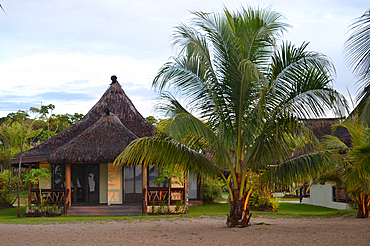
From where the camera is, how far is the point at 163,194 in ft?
49.8

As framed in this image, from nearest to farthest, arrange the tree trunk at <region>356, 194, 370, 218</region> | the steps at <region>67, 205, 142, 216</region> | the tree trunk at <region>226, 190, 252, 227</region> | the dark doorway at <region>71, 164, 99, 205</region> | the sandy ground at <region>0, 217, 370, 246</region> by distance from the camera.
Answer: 1. the sandy ground at <region>0, 217, 370, 246</region>
2. the tree trunk at <region>226, 190, 252, 227</region>
3. the tree trunk at <region>356, 194, 370, 218</region>
4. the steps at <region>67, 205, 142, 216</region>
5. the dark doorway at <region>71, 164, 99, 205</region>

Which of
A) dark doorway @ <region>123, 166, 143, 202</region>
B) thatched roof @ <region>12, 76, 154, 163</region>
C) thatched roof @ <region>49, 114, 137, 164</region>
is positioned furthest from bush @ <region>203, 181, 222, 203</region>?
thatched roof @ <region>49, 114, 137, 164</region>

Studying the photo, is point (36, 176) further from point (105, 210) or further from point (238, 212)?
point (238, 212)

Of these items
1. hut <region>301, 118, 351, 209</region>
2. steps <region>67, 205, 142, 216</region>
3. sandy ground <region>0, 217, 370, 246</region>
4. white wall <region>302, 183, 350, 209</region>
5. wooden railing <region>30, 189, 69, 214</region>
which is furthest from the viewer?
white wall <region>302, 183, 350, 209</region>

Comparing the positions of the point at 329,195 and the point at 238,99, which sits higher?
the point at 238,99

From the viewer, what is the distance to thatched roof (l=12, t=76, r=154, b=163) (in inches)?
636

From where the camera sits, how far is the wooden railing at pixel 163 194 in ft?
48.5

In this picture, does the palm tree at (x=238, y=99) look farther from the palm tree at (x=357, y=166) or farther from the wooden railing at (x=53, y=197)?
the wooden railing at (x=53, y=197)

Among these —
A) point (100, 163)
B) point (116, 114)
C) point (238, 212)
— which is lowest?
point (238, 212)

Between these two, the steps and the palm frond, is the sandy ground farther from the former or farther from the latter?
the steps

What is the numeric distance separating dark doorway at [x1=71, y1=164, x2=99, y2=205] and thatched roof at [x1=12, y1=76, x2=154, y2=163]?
147cm

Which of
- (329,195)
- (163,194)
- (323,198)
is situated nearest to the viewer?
(163,194)

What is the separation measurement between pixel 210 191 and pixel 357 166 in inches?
401

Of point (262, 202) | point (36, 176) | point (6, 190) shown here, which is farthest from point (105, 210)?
point (6, 190)
